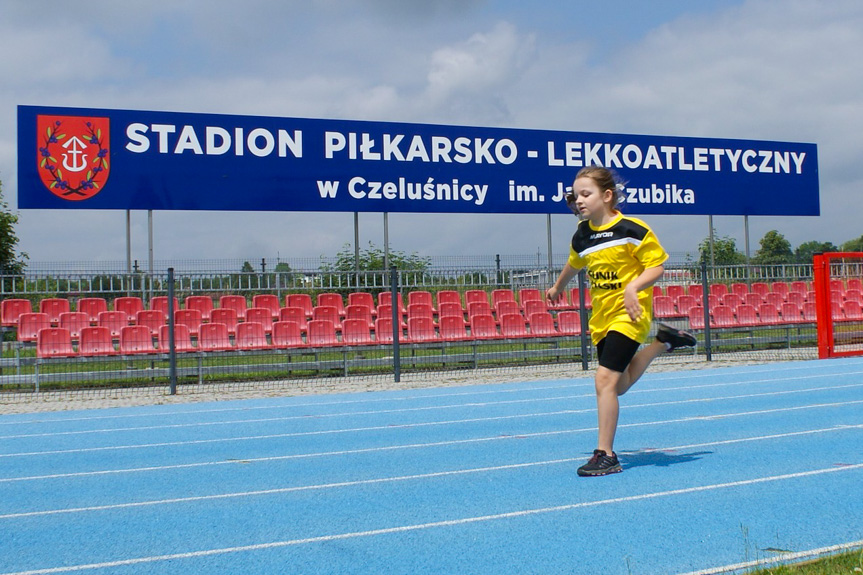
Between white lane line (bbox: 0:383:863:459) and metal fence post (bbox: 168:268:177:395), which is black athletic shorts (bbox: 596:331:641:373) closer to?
white lane line (bbox: 0:383:863:459)

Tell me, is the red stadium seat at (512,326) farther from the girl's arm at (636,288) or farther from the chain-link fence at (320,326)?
the girl's arm at (636,288)

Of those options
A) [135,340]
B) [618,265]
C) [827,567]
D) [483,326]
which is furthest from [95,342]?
[827,567]

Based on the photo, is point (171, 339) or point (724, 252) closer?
point (171, 339)

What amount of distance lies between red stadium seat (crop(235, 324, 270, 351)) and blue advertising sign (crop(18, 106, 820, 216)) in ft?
15.7

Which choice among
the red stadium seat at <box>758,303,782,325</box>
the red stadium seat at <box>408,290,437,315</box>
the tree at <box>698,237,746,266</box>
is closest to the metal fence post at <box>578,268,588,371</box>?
the red stadium seat at <box>408,290,437,315</box>

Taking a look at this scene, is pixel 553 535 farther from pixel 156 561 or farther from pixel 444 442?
pixel 444 442

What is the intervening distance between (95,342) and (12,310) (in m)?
1.88

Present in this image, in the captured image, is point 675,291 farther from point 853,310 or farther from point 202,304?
point 202,304

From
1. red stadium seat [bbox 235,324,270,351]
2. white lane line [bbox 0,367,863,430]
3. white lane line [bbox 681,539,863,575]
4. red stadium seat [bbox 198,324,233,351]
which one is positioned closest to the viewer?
white lane line [bbox 681,539,863,575]

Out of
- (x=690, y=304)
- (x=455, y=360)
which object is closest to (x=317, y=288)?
(x=455, y=360)

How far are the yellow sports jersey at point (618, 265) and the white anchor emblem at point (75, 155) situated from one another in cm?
1495

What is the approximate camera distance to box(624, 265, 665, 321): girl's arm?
16.8ft

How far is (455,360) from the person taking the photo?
1587 centimetres

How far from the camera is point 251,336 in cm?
1482
